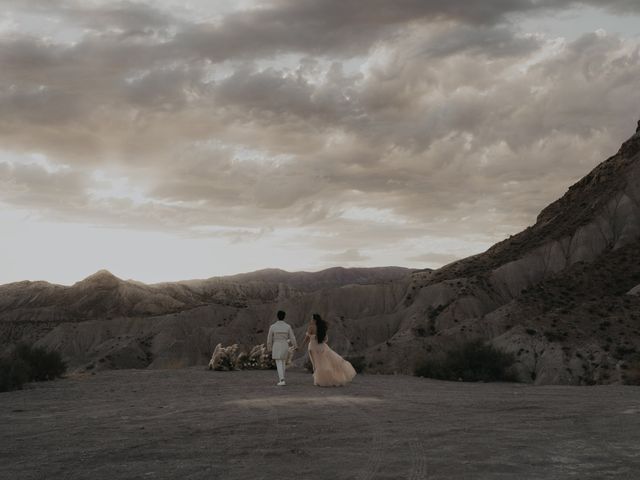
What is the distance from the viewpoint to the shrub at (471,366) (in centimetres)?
2294

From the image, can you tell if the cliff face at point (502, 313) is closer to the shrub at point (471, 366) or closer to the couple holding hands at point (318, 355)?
the shrub at point (471, 366)

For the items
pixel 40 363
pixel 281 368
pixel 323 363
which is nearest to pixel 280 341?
pixel 281 368

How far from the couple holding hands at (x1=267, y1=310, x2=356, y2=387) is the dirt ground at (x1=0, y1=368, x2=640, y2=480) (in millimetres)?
2364

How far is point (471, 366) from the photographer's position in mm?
23922

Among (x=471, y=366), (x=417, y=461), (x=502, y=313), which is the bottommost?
(x=471, y=366)

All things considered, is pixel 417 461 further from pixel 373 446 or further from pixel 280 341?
pixel 280 341

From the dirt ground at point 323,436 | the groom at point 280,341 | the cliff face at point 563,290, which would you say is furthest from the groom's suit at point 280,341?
the cliff face at point 563,290

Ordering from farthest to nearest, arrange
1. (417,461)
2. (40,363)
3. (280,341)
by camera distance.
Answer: (40,363) < (280,341) < (417,461)

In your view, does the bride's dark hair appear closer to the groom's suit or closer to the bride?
the bride

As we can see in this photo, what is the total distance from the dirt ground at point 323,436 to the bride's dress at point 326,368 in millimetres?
2313

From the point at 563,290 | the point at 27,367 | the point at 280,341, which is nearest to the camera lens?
the point at 280,341

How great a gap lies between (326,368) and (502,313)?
32804 millimetres

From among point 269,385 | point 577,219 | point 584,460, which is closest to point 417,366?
point 269,385

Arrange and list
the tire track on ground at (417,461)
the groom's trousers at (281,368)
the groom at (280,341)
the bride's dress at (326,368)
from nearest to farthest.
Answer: the tire track on ground at (417,461)
the bride's dress at (326,368)
the groom's trousers at (281,368)
the groom at (280,341)
